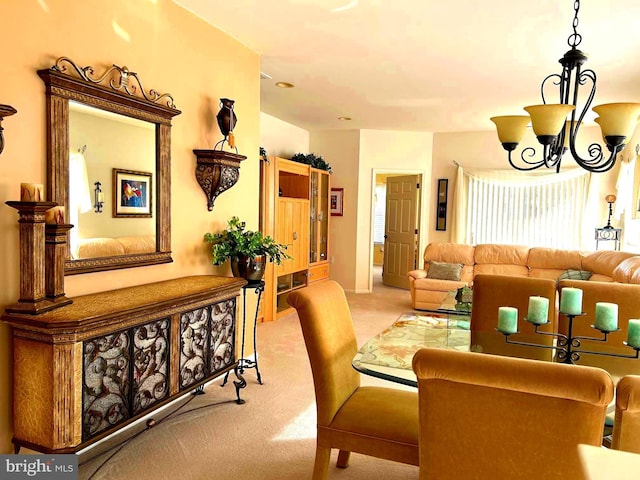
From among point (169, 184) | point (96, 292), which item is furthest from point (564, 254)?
point (96, 292)

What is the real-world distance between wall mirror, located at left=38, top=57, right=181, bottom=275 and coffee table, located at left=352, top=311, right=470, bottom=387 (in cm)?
147

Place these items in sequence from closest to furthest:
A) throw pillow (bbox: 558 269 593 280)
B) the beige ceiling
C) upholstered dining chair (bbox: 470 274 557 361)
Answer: upholstered dining chair (bbox: 470 274 557 361) < the beige ceiling < throw pillow (bbox: 558 269 593 280)

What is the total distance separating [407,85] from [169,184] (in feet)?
9.34

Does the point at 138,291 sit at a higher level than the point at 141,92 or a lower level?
lower

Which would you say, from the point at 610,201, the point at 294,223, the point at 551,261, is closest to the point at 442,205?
the point at 551,261

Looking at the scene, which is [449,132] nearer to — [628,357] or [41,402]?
[628,357]

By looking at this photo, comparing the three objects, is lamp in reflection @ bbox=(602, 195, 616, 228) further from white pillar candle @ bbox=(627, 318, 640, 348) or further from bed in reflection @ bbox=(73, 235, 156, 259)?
bed in reflection @ bbox=(73, 235, 156, 259)

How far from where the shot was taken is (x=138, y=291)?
8.52ft

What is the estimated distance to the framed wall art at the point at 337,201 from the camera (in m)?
7.72

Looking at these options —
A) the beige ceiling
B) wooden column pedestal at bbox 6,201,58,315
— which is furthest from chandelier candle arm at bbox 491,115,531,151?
wooden column pedestal at bbox 6,201,58,315

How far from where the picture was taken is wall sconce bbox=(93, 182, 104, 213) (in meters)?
2.49

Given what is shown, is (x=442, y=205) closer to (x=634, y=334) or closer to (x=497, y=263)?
(x=497, y=263)

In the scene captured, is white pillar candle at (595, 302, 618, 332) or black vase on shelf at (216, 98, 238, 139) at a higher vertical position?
black vase on shelf at (216, 98, 238, 139)

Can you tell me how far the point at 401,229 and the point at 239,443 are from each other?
5.98 m
